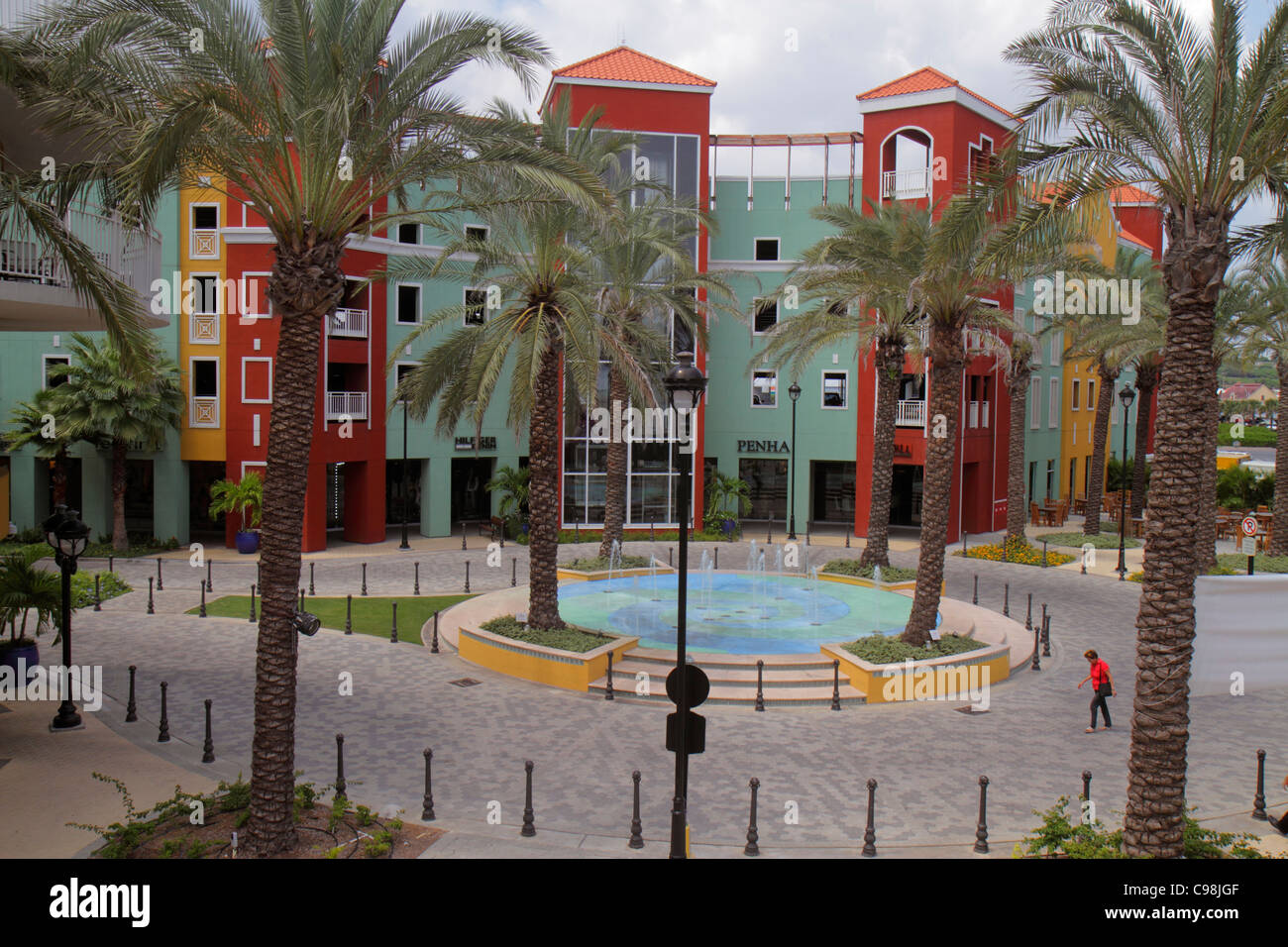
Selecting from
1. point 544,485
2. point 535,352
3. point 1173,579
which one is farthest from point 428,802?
point 535,352

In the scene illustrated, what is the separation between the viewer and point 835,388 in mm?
40625

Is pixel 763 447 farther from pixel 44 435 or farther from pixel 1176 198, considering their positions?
pixel 1176 198

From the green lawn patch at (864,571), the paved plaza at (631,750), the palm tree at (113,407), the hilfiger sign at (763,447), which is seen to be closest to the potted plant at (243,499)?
the palm tree at (113,407)

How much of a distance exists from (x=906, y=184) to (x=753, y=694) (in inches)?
1025

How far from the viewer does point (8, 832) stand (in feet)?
37.2

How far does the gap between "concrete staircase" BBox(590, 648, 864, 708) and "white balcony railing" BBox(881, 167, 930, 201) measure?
23866 millimetres

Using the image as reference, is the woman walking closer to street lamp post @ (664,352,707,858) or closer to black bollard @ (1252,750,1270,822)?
black bollard @ (1252,750,1270,822)

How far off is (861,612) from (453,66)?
16173mm

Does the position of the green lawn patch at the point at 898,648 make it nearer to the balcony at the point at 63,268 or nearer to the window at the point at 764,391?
the balcony at the point at 63,268

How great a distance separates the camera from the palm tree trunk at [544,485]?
1959 centimetres

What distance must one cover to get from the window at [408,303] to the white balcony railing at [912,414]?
18.6 m

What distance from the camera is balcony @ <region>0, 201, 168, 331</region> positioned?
43.5ft

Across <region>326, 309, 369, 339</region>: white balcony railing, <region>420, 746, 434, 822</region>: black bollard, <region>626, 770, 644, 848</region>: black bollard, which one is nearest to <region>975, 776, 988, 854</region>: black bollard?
<region>626, 770, 644, 848</region>: black bollard

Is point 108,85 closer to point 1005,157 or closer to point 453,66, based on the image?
point 453,66
